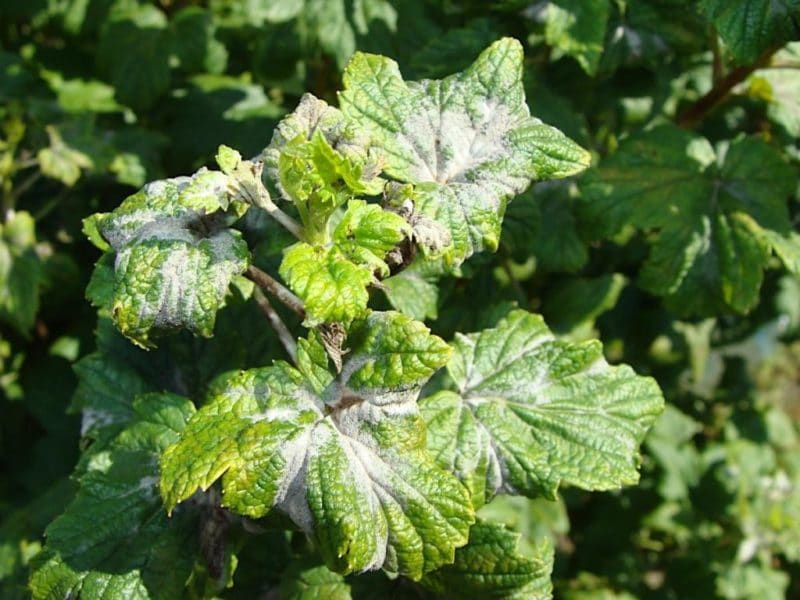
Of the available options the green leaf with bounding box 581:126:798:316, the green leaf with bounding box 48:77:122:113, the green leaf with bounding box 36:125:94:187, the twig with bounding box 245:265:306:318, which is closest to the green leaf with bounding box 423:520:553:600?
the twig with bounding box 245:265:306:318

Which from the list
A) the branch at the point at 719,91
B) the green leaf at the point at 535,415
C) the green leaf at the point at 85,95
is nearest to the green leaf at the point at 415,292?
the green leaf at the point at 535,415

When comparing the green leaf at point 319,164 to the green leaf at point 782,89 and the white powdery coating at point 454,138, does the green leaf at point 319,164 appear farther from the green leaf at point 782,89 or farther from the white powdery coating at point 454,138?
the green leaf at point 782,89

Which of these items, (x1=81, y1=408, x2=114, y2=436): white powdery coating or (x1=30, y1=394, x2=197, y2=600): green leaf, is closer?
(x1=30, y1=394, x2=197, y2=600): green leaf

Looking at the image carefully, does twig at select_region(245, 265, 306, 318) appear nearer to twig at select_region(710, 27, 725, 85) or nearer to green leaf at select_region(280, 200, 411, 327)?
green leaf at select_region(280, 200, 411, 327)

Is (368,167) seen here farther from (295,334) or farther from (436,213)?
(295,334)

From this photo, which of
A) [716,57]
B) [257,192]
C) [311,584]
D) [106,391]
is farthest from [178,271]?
[716,57]

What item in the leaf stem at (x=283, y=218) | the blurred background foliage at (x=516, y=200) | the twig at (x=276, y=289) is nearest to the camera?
the leaf stem at (x=283, y=218)

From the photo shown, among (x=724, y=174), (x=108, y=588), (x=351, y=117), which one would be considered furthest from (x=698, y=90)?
(x=108, y=588)
